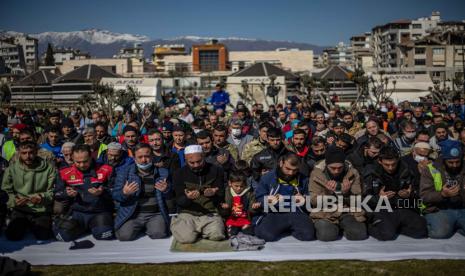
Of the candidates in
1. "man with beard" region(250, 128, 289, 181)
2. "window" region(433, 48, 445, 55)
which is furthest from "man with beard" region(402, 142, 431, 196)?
"window" region(433, 48, 445, 55)

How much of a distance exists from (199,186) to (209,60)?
98.0 metres

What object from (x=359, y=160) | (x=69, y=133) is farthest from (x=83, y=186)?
(x=359, y=160)

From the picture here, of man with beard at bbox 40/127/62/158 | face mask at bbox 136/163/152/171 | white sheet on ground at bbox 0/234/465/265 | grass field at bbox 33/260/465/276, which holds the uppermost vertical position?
man with beard at bbox 40/127/62/158

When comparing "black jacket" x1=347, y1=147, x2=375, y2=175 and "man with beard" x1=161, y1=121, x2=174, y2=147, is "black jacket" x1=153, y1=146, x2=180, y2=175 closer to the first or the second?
"man with beard" x1=161, y1=121, x2=174, y2=147

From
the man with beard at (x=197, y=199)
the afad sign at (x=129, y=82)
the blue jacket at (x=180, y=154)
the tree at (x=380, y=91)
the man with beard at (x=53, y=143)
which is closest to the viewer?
the man with beard at (x=197, y=199)

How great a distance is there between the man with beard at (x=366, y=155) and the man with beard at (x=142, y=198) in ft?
10.2

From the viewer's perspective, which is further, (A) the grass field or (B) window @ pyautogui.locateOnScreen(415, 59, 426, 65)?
(B) window @ pyautogui.locateOnScreen(415, 59, 426, 65)

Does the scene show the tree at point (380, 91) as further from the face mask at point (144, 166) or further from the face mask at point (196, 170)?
the face mask at point (144, 166)

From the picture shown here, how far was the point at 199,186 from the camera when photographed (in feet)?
20.9

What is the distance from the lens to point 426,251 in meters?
5.91

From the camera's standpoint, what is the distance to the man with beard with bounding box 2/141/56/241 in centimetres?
650

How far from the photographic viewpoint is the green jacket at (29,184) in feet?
21.7

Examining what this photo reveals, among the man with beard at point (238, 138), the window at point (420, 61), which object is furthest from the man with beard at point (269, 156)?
the window at point (420, 61)

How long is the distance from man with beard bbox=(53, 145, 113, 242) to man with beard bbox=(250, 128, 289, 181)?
2.42 metres
